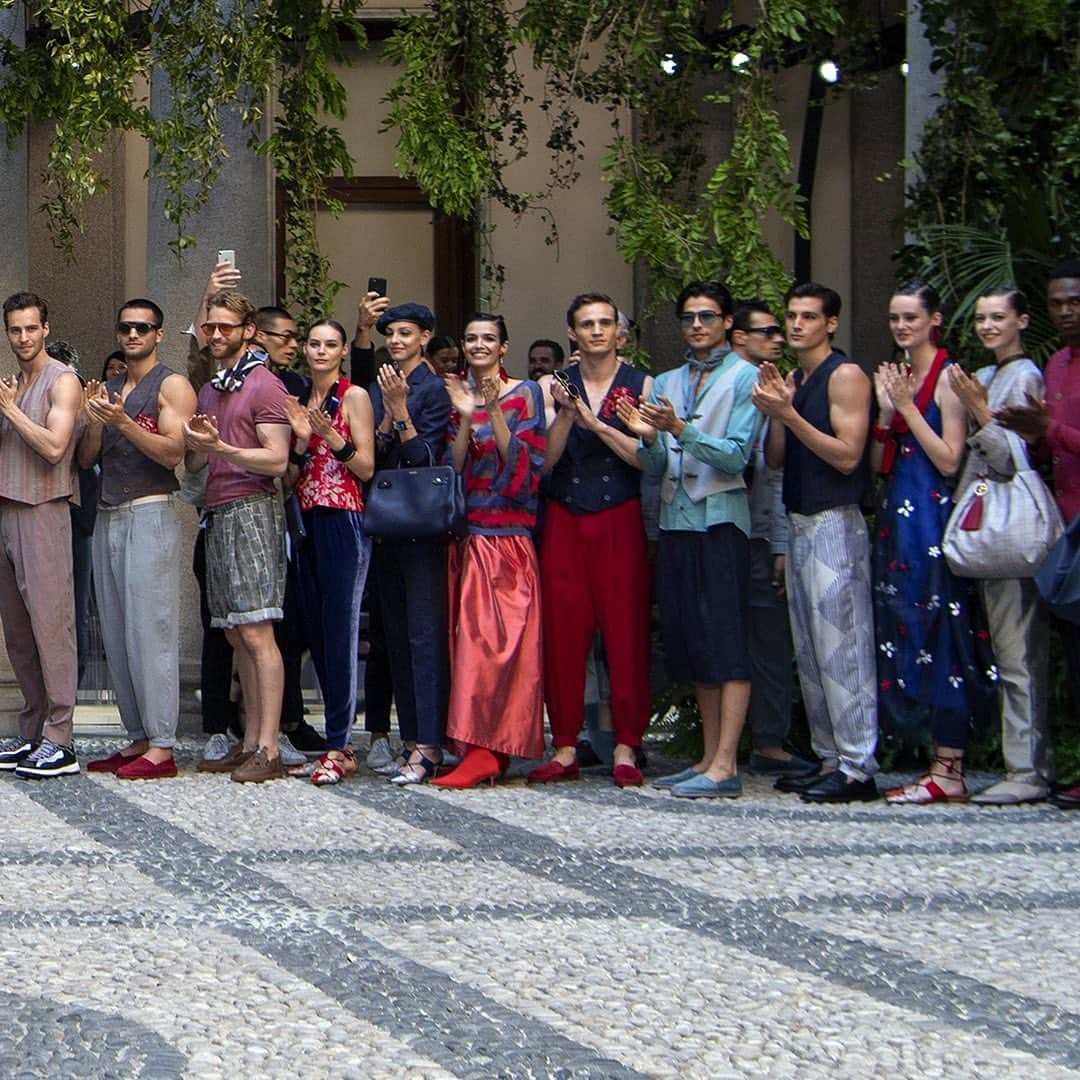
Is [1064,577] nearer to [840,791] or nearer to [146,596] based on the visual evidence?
[840,791]

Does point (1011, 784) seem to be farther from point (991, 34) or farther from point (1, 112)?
point (1, 112)

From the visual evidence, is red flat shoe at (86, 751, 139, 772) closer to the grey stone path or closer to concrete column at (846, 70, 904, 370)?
the grey stone path

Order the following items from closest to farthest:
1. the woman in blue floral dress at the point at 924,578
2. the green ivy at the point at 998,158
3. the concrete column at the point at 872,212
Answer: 1. the woman in blue floral dress at the point at 924,578
2. the green ivy at the point at 998,158
3. the concrete column at the point at 872,212

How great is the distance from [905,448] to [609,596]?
1.24m

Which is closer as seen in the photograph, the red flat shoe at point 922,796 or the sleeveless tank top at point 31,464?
the red flat shoe at point 922,796

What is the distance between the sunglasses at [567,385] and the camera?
8.13 meters

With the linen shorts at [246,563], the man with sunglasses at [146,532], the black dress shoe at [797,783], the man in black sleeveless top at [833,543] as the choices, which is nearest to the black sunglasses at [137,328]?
the man with sunglasses at [146,532]

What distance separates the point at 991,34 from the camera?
9.48m

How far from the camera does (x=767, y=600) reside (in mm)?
8734

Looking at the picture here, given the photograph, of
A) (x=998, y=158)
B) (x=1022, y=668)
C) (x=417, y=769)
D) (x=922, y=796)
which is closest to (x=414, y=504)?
(x=417, y=769)

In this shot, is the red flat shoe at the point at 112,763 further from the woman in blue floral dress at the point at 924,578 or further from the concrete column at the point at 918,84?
the concrete column at the point at 918,84

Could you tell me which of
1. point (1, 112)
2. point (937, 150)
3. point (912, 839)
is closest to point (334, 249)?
point (1, 112)

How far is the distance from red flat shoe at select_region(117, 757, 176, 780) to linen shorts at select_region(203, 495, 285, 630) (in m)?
0.59

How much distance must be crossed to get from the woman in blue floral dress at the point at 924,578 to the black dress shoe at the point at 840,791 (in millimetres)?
91
